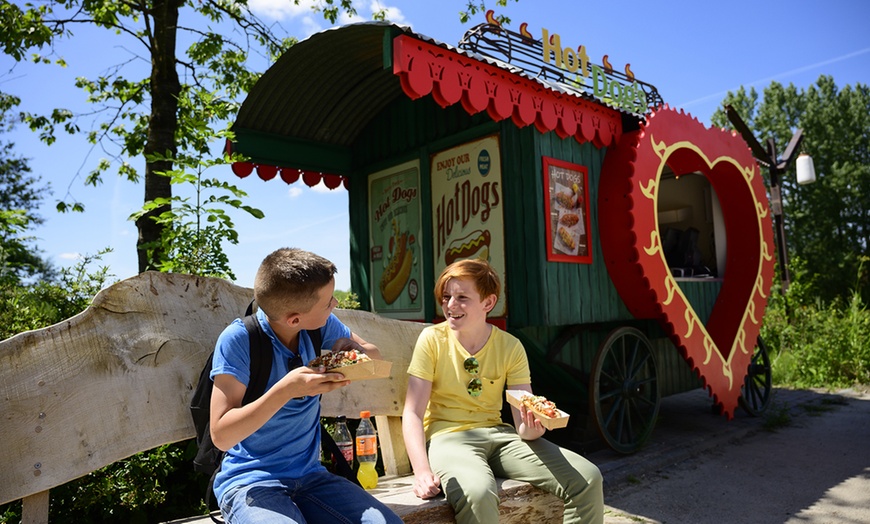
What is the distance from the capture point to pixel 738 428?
6.75 metres

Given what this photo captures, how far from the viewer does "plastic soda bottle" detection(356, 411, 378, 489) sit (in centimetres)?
304

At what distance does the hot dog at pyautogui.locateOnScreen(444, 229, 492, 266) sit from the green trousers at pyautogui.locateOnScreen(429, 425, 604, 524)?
108 inches

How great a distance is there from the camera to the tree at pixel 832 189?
3056 cm

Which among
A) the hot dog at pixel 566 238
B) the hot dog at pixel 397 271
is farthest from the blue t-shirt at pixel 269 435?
the hot dog at pixel 397 271

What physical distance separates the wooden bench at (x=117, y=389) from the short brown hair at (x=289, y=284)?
2.91ft

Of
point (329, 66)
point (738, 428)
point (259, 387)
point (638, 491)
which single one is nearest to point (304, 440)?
point (259, 387)

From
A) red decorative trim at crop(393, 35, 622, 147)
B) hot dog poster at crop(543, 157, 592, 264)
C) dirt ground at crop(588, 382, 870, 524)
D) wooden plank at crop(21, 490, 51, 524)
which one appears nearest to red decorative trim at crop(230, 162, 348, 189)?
red decorative trim at crop(393, 35, 622, 147)

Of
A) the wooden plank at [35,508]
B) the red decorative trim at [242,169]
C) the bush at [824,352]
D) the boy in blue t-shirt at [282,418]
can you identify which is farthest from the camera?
the bush at [824,352]

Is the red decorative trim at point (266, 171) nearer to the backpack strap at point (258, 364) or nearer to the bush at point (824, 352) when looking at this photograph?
the backpack strap at point (258, 364)

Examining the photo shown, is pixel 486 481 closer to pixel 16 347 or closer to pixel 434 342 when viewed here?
pixel 434 342

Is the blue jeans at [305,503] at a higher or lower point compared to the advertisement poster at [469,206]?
lower

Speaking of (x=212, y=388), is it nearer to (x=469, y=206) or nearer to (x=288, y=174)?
(x=469, y=206)

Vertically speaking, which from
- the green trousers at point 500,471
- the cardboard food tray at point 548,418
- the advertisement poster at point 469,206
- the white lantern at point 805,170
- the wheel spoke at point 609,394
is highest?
the white lantern at point 805,170

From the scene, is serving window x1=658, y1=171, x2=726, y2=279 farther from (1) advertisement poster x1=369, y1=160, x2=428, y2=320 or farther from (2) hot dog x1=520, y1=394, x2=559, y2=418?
(2) hot dog x1=520, y1=394, x2=559, y2=418
